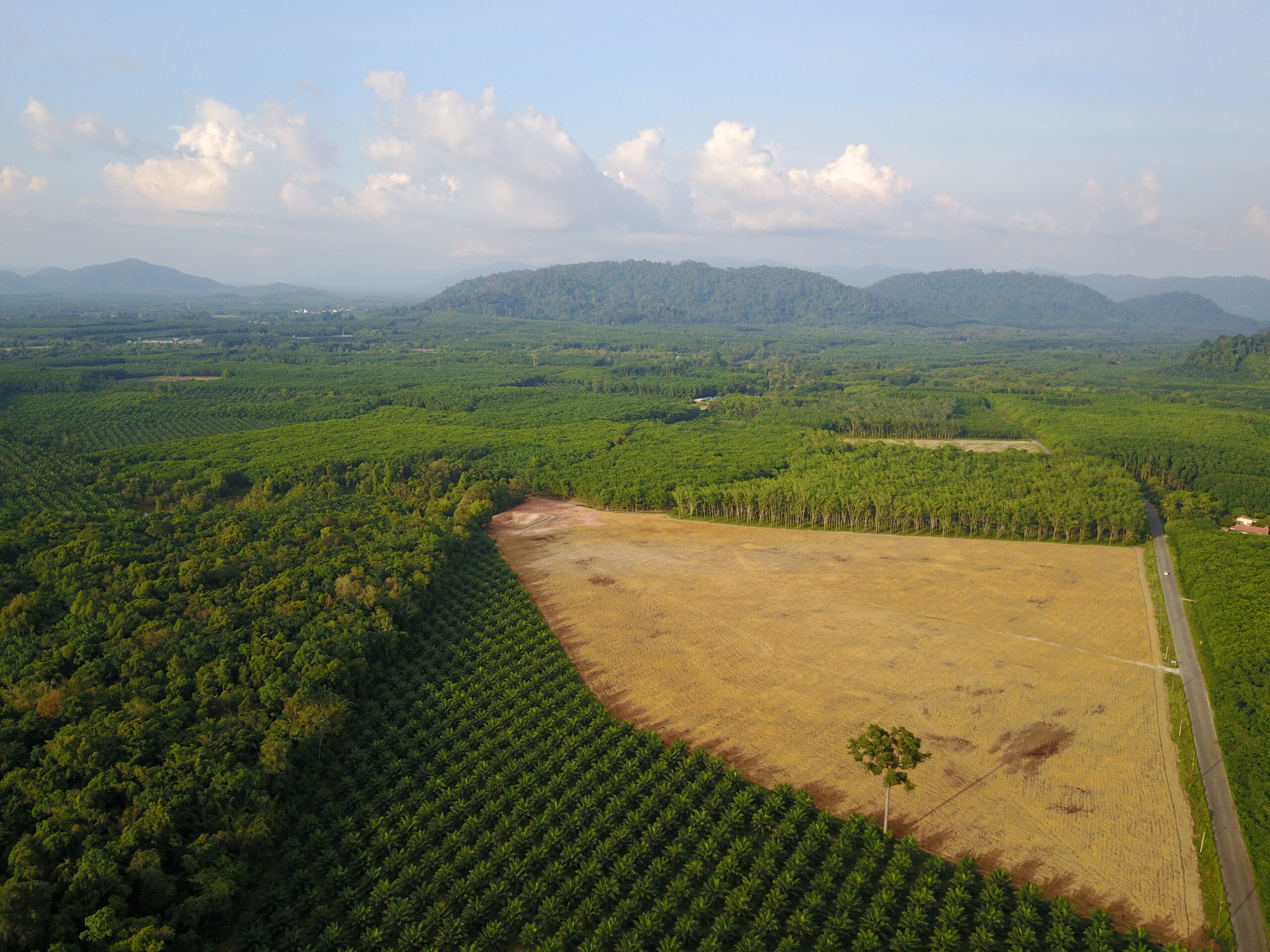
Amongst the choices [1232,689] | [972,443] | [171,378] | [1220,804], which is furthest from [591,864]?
[171,378]

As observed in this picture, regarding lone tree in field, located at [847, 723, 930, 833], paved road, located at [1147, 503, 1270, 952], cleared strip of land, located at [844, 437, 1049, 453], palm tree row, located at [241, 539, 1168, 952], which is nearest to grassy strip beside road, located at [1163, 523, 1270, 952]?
paved road, located at [1147, 503, 1270, 952]

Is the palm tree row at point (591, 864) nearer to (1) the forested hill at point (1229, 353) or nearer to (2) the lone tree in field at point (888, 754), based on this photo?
(2) the lone tree in field at point (888, 754)

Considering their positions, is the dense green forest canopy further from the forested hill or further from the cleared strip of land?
the forested hill

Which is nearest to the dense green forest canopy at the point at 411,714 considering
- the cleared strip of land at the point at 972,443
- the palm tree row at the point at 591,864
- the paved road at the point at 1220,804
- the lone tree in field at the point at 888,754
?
the palm tree row at the point at 591,864

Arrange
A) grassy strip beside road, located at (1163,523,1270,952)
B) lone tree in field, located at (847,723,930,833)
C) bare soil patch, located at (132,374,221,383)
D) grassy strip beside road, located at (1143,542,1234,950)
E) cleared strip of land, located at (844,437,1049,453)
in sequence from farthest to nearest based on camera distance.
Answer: bare soil patch, located at (132,374,221,383) < cleared strip of land, located at (844,437,1049,453) < lone tree in field, located at (847,723,930,833) < grassy strip beside road, located at (1163,523,1270,952) < grassy strip beside road, located at (1143,542,1234,950)

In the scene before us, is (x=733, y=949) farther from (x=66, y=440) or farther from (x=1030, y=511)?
(x=66, y=440)

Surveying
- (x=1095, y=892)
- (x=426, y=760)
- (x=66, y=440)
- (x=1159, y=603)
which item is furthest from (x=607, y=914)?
(x=66, y=440)
